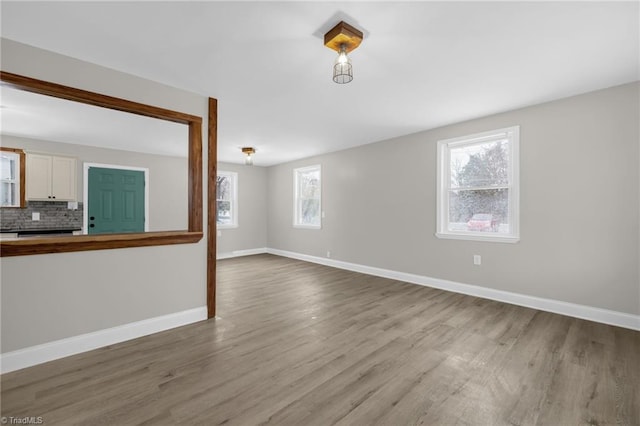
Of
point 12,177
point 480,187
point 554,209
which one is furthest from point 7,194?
point 554,209

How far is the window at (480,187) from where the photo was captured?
3504 millimetres

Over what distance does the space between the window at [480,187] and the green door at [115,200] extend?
5738 millimetres

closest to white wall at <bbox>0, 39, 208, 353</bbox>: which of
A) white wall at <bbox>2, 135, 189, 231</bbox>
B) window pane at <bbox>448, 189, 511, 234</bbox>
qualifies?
white wall at <bbox>2, 135, 189, 231</bbox>

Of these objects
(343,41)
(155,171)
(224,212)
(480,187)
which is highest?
(343,41)

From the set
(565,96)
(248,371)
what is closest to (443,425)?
(248,371)

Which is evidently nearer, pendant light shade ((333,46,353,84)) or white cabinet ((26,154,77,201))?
pendant light shade ((333,46,353,84))

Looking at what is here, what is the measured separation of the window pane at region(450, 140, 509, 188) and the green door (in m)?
5.93

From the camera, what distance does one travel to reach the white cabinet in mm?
4445

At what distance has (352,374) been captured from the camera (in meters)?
1.98

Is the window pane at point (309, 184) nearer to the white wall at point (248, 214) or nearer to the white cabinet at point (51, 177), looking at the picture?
the white wall at point (248, 214)

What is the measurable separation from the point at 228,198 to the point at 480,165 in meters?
5.71

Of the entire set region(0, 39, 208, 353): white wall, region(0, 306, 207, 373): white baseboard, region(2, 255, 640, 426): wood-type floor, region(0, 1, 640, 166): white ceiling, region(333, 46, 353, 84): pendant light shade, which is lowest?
region(2, 255, 640, 426): wood-type floor

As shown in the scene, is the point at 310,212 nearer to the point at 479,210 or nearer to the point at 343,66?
the point at 479,210

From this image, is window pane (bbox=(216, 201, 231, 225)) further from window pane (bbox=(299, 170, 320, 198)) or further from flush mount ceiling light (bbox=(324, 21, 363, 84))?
flush mount ceiling light (bbox=(324, 21, 363, 84))
